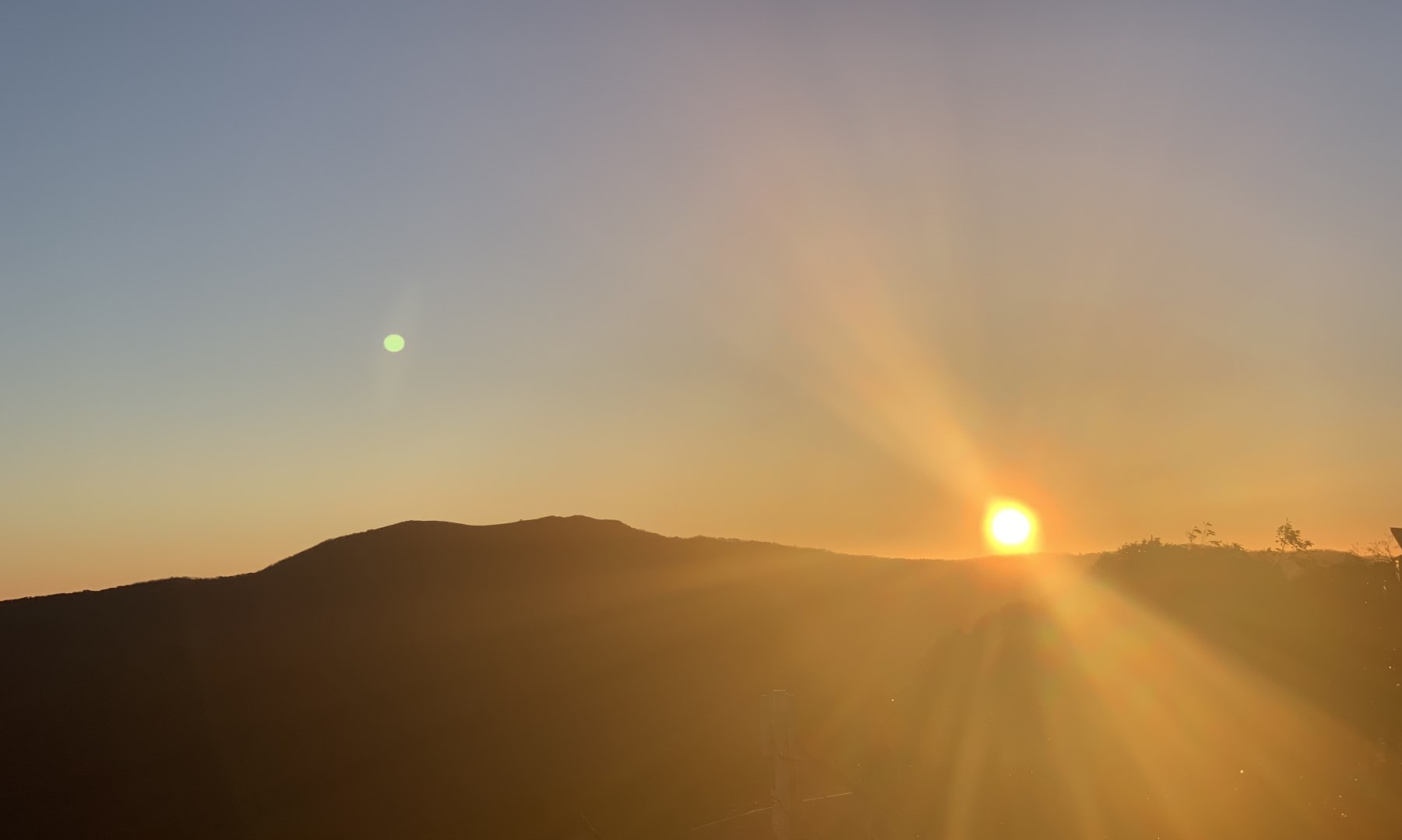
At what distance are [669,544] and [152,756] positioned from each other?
3882 centimetres

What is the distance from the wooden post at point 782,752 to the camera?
11797 mm

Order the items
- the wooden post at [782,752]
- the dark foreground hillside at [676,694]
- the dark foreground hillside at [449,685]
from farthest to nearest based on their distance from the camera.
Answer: the dark foreground hillside at [449,685], the dark foreground hillside at [676,694], the wooden post at [782,752]

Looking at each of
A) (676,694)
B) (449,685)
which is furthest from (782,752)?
(449,685)

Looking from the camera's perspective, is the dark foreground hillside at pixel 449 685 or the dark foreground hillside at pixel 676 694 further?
the dark foreground hillside at pixel 449 685

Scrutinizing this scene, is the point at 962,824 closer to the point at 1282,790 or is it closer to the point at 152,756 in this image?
the point at 1282,790

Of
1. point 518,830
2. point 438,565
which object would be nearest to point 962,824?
point 518,830

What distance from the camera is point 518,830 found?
35312mm

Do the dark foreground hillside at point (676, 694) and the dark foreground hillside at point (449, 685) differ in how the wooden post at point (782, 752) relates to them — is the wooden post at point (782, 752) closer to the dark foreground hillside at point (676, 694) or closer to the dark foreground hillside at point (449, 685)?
the dark foreground hillside at point (676, 694)

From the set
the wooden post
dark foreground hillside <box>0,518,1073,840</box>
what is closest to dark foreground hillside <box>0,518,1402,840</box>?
dark foreground hillside <box>0,518,1073,840</box>

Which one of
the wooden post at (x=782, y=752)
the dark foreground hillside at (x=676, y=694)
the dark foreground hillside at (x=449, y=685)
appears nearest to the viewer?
the wooden post at (x=782, y=752)

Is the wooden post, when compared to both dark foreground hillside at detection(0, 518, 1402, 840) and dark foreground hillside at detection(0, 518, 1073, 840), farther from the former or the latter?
dark foreground hillside at detection(0, 518, 1073, 840)

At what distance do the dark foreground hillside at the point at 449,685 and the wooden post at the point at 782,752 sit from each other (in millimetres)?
14567

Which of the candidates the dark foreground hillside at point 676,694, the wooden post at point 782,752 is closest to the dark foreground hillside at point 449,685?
the dark foreground hillside at point 676,694

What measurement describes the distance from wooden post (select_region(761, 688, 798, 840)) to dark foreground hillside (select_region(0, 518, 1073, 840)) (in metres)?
14.6
